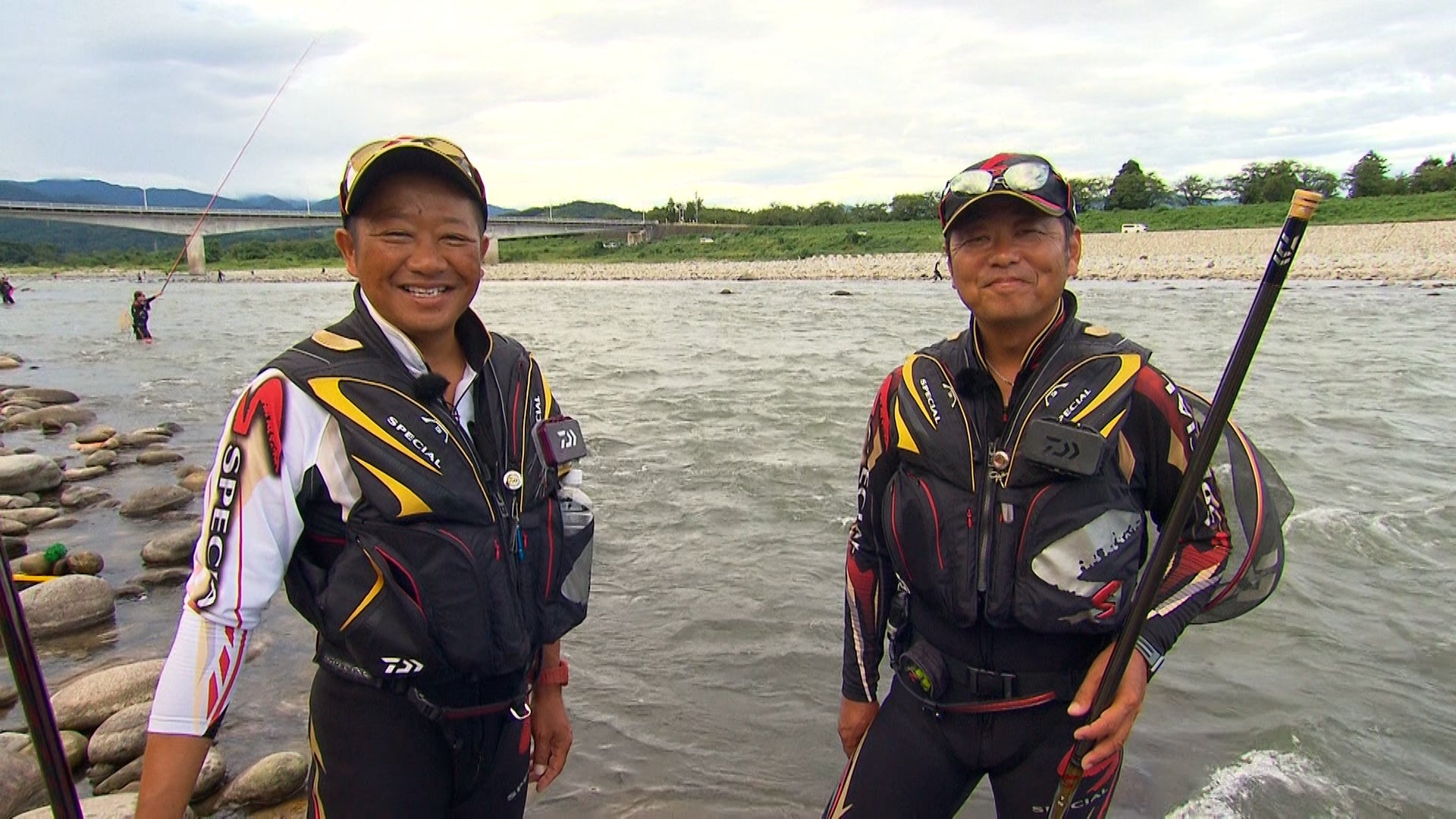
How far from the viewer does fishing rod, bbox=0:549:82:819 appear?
5.65 ft

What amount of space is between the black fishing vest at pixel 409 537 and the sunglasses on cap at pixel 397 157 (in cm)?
31

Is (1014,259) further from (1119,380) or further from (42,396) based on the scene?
(42,396)

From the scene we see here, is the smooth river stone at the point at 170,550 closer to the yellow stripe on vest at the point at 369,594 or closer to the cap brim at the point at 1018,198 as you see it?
the yellow stripe on vest at the point at 369,594

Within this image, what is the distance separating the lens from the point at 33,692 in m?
1.75

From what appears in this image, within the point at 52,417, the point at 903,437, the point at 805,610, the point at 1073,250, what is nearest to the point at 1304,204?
the point at 1073,250

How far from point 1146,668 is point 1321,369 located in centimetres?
1630

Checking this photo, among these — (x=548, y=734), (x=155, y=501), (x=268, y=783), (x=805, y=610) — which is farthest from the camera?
(x=155, y=501)

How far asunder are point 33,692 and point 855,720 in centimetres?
237

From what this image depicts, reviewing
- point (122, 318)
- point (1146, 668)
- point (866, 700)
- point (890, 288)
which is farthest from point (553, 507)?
point (890, 288)

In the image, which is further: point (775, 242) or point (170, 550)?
point (775, 242)

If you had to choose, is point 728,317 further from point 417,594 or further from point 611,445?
point 417,594

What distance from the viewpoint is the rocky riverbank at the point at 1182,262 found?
39.8 metres

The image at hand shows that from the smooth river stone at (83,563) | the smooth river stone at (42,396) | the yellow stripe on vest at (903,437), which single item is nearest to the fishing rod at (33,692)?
the yellow stripe on vest at (903,437)

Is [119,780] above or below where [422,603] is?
below
